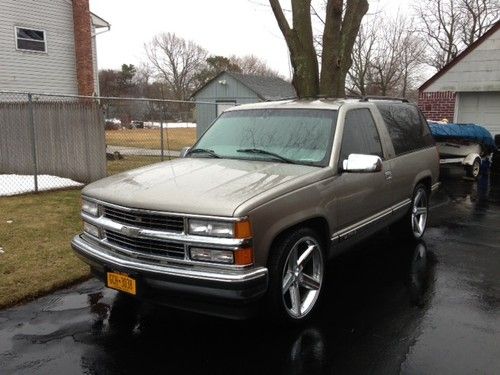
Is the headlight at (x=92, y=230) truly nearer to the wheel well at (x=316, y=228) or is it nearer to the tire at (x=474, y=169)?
the wheel well at (x=316, y=228)

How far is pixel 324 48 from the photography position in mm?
10414

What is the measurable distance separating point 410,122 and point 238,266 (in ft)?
13.3

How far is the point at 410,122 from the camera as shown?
21.0 feet

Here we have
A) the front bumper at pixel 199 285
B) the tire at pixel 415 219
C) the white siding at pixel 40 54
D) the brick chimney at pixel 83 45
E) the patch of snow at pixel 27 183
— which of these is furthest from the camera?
the brick chimney at pixel 83 45

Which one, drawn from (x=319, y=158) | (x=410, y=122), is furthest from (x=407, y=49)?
(x=319, y=158)

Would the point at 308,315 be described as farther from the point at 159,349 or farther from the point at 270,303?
the point at 159,349

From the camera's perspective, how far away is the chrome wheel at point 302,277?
3881 millimetres

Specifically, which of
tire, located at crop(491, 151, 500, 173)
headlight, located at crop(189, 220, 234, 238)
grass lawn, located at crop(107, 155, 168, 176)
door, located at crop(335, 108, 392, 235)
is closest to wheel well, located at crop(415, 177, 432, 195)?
door, located at crop(335, 108, 392, 235)

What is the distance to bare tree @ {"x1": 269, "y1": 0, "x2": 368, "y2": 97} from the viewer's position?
10242mm

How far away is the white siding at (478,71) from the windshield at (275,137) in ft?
39.5

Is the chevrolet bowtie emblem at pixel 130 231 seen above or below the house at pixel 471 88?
below

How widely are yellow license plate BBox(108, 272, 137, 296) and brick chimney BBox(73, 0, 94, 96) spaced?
16.6 meters

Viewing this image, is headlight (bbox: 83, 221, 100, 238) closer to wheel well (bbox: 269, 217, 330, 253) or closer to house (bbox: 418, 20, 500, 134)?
wheel well (bbox: 269, 217, 330, 253)

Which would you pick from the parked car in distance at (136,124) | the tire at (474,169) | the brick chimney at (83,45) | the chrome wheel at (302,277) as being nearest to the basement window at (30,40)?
the brick chimney at (83,45)
